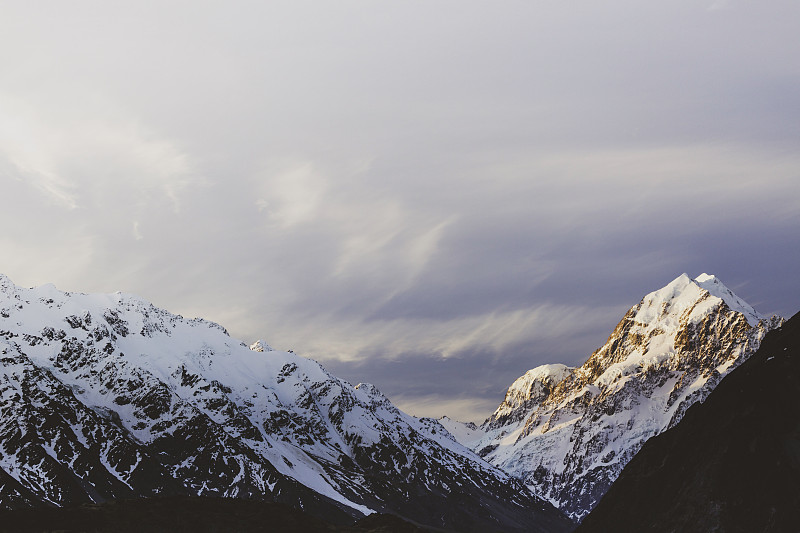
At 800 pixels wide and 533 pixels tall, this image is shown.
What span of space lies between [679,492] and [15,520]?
101 m

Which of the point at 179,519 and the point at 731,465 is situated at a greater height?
the point at 179,519

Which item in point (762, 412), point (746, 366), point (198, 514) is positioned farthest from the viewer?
point (198, 514)

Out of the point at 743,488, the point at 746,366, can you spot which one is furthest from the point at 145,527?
the point at 746,366

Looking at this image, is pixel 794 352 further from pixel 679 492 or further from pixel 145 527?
pixel 145 527

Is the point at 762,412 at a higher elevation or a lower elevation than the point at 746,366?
lower

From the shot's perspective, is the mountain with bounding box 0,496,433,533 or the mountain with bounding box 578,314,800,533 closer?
the mountain with bounding box 578,314,800,533

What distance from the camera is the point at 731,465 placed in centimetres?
11775

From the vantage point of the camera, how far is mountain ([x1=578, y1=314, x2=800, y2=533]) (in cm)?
10888

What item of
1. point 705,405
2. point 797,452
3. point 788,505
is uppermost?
point 705,405

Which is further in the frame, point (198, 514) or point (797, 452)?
point (198, 514)

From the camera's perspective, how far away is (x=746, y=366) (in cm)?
14050

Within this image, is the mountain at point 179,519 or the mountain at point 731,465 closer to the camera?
the mountain at point 731,465

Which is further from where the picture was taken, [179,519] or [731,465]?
[179,519]

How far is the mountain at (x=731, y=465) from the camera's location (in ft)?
357
